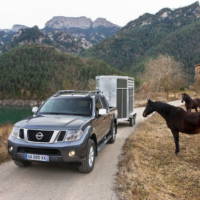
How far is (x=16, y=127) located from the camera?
19.7 ft

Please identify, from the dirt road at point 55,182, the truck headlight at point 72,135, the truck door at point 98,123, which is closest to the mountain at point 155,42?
the truck door at point 98,123

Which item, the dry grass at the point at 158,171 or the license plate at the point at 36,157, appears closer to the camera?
the dry grass at the point at 158,171

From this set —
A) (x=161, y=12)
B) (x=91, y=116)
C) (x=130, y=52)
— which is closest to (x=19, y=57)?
(x=130, y=52)

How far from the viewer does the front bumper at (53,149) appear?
5.45 meters

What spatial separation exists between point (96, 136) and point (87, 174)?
3.45ft

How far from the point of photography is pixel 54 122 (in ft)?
19.4

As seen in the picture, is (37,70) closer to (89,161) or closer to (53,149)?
(89,161)

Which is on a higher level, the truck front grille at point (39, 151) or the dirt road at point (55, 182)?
the truck front grille at point (39, 151)

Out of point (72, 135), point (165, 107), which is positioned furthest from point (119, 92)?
point (72, 135)

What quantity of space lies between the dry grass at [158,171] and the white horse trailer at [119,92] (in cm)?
345

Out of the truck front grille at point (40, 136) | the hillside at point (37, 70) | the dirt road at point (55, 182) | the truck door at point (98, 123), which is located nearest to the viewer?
the dirt road at point (55, 182)

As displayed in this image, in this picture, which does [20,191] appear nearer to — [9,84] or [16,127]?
[16,127]

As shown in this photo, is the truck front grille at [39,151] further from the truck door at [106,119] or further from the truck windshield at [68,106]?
the truck door at [106,119]

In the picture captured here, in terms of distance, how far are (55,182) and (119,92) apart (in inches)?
326
